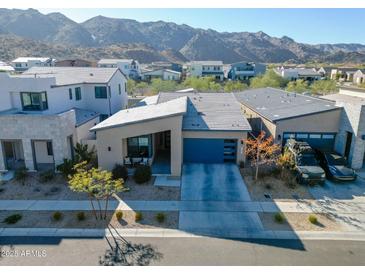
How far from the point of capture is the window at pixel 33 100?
72.9ft

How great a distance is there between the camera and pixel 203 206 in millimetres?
14852

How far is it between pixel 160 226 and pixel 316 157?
14.1m

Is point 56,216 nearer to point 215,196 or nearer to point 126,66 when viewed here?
point 215,196

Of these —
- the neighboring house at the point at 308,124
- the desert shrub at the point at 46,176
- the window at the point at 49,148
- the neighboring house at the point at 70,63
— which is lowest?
the desert shrub at the point at 46,176

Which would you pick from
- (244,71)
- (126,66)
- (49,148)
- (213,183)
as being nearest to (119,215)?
(213,183)

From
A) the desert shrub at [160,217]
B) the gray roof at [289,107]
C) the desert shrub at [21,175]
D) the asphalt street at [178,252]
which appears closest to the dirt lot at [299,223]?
the asphalt street at [178,252]

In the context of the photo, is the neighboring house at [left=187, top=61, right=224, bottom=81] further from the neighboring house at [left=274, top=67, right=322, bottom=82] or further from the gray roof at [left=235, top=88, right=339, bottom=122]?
the gray roof at [left=235, top=88, right=339, bottom=122]

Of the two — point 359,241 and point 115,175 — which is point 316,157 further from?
point 115,175

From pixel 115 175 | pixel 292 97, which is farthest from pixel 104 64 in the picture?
pixel 115 175

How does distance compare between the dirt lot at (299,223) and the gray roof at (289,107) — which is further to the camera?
the gray roof at (289,107)

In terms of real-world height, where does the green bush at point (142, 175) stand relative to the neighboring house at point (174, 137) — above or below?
below

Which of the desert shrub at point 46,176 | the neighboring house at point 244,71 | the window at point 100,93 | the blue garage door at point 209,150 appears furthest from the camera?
the neighboring house at point 244,71

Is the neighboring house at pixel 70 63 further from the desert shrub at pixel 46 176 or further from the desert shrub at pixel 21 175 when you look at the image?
the desert shrub at pixel 46 176

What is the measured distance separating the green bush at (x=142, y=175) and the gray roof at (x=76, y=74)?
13.6m
